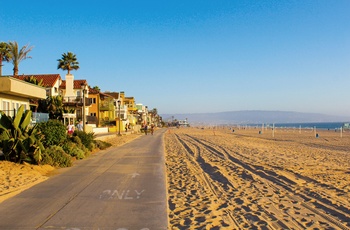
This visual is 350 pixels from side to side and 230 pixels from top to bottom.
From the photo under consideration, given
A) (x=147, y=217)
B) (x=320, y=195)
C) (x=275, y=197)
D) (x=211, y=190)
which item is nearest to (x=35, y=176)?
(x=211, y=190)

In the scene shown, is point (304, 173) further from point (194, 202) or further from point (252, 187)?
point (194, 202)

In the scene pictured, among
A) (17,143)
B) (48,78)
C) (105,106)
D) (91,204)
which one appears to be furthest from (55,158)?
(105,106)

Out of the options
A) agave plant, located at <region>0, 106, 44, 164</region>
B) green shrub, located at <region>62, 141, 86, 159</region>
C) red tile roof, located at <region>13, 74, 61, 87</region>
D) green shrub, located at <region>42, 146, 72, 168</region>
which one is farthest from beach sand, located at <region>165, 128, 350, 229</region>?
red tile roof, located at <region>13, 74, 61, 87</region>

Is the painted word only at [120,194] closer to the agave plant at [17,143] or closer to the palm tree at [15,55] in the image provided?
the agave plant at [17,143]

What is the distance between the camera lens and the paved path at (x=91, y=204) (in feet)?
22.2

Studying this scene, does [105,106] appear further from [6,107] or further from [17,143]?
[17,143]

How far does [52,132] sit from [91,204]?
9.56 meters

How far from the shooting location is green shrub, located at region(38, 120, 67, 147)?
56.0 ft

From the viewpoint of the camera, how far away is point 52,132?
1720 centimetres

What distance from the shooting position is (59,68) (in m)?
64.0

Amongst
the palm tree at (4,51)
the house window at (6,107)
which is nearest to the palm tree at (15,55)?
the palm tree at (4,51)

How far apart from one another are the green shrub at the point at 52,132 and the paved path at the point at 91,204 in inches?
173

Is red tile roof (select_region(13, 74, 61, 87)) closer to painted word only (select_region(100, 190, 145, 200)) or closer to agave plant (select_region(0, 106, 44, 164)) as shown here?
agave plant (select_region(0, 106, 44, 164))

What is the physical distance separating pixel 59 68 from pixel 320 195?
5928 cm
